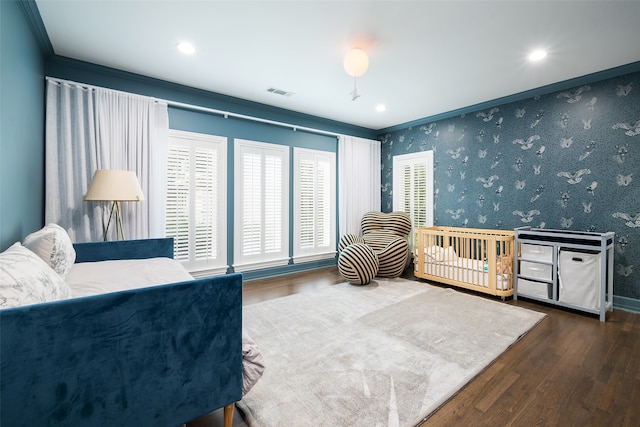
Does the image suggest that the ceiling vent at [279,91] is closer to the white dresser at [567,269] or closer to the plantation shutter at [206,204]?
the plantation shutter at [206,204]

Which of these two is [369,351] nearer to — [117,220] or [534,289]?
[534,289]

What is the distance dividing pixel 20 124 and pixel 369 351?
2.87 m

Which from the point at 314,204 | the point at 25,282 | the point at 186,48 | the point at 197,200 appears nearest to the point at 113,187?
the point at 197,200

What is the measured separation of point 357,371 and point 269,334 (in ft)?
2.76

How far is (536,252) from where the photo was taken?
3.10 metres

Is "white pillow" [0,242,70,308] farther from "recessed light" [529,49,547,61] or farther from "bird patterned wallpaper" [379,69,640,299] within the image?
"bird patterned wallpaper" [379,69,640,299]

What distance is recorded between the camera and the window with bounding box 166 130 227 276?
3.41 meters

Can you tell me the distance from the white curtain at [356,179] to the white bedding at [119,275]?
308 cm

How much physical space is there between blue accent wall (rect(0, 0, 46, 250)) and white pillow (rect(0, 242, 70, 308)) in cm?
81

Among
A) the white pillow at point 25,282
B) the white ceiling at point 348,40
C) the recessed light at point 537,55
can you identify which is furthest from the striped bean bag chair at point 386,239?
the white pillow at point 25,282

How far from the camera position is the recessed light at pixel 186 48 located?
8.21 ft

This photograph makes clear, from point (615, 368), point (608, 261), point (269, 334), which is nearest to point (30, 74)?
point (269, 334)

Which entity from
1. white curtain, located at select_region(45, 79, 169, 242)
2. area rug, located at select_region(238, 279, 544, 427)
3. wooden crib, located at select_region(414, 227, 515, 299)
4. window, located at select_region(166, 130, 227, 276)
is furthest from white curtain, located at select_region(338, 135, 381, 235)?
white curtain, located at select_region(45, 79, 169, 242)

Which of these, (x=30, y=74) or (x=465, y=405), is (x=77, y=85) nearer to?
(x=30, y=74)
